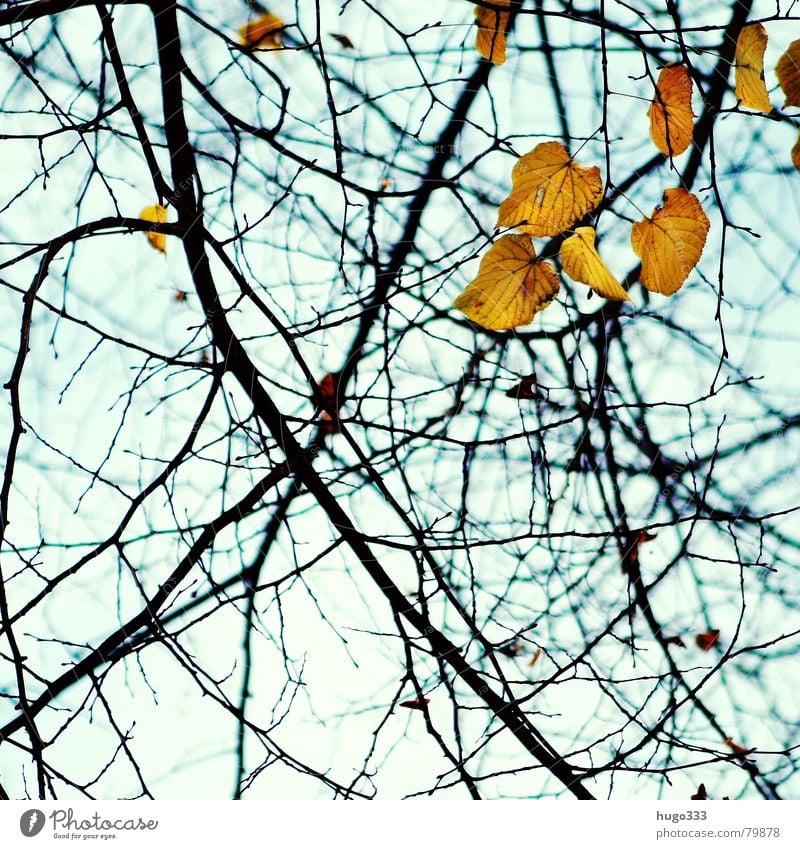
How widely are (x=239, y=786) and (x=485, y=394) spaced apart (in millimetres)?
311

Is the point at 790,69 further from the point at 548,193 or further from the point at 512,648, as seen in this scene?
the point at 512,648

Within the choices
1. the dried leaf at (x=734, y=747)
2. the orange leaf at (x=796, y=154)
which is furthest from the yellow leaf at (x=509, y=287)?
the dried leaf at (x=734, y=747)

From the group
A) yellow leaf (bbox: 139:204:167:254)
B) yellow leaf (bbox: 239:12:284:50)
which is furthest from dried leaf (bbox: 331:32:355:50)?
yellow leaf (bbox: 139:204:167:254)

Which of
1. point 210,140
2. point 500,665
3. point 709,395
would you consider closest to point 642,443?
point 709,395

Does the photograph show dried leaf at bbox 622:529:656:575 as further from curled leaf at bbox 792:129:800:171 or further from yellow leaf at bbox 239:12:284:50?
yellow leaf at bbox 239:12:284:50

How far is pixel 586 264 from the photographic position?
46cm

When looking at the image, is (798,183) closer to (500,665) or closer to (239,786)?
(500,665)

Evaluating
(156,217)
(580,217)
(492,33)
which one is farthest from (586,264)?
(156,217)

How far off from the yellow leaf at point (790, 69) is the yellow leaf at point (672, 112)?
7cm

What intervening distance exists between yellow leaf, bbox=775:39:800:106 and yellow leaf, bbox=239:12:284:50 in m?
0.34

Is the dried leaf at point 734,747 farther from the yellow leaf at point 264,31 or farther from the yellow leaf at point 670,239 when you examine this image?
the yellow leaf at point 264,31

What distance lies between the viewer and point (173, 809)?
0.49 meters

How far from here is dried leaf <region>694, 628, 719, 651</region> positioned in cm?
53

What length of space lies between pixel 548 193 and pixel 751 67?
17 cm
